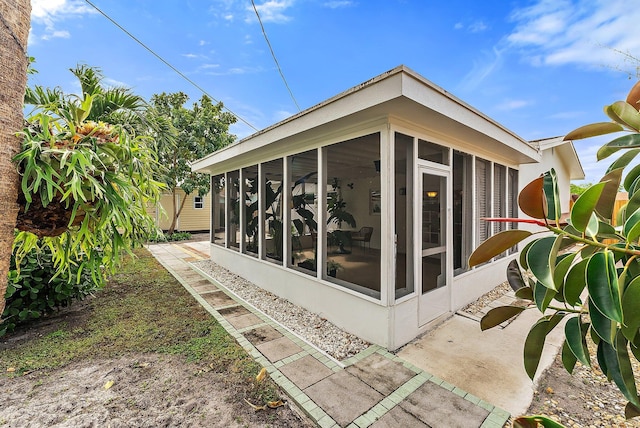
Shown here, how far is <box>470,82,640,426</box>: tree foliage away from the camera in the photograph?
72cm

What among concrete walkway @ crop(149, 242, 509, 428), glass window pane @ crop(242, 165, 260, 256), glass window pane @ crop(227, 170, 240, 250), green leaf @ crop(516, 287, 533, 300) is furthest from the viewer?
glass window pane @ crop(227, 170, 240, 250)

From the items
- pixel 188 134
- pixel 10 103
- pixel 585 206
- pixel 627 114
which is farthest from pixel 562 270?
pixel 188 134

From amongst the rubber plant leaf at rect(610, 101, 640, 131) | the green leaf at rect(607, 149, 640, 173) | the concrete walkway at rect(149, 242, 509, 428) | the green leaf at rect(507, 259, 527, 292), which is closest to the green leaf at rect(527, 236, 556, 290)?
the green leaf at rect(507, 259, 527, 292)

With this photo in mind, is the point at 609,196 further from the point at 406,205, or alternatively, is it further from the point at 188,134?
the point at 188,134

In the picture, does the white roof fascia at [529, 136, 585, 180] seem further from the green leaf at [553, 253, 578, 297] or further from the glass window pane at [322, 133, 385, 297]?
the green leaf at [553, 253, 578, 297]

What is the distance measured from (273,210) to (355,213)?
439 cm

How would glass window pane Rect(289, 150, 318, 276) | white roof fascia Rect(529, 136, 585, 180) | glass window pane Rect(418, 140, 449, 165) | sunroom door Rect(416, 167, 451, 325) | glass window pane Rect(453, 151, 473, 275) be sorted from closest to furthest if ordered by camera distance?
sunroom door Rect(416, 167, 451, 325), glass window pane Rect(418, 140, 449, 165), glass window pane Rect(289, 150, 318, 276), glass window pane Rect(453, 151, 473, 275), white roof fascia Rect(529, 136, 585, 180)

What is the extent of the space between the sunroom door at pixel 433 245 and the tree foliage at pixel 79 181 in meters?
3.06

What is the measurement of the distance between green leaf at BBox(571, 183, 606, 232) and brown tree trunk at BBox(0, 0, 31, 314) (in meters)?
1.97

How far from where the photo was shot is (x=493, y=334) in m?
3.54

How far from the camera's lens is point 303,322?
3943mm

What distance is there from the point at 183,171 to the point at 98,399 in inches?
483

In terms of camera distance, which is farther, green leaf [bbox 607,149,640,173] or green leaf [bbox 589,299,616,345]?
green leaf [bbox 607,149,640,173]

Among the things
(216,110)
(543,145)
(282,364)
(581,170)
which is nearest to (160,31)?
(216,110)
